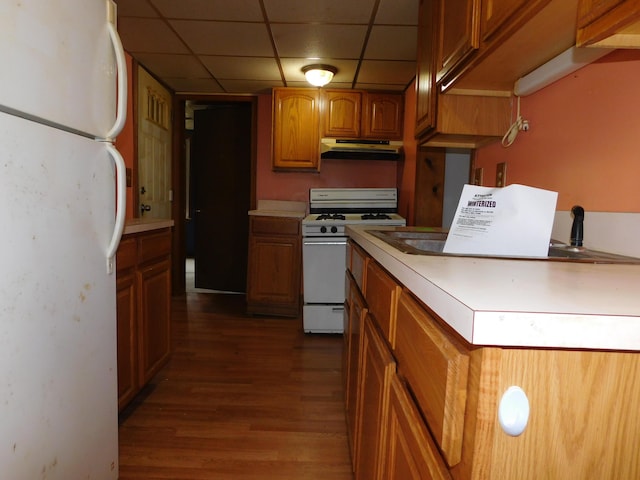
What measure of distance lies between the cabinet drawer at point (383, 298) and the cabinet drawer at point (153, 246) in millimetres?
1100

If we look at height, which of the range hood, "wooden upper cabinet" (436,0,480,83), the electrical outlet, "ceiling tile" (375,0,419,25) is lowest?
the electrical outlet

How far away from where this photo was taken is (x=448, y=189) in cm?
300

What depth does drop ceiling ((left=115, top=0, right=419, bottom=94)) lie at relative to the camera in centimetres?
214

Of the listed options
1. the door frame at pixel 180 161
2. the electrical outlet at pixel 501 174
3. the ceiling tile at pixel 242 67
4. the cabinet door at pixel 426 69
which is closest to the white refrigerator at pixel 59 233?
the cabinet door at pixel 426 69

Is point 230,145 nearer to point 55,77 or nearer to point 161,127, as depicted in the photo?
point 161,127

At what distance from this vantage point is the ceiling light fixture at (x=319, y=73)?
2.99m

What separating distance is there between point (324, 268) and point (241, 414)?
4.45 ft

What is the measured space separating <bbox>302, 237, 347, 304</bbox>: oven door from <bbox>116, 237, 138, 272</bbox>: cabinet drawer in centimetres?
145

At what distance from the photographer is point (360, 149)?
3312 millimetres

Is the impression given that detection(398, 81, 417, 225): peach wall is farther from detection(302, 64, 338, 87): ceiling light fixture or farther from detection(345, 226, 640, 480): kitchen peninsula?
detection(345, 226, 640, 480): kitchen peninsula

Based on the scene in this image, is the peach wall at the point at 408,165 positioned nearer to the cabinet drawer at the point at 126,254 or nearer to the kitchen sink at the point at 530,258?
the kitchen sink at the point at 530,258

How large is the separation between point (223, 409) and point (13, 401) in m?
1.15

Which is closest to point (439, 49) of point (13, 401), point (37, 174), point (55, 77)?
point (55, 77)

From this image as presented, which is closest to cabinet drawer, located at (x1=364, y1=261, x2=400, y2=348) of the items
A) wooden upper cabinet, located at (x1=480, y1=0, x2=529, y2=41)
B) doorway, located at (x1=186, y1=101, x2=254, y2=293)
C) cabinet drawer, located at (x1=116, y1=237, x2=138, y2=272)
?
wooden upper cabinet, located at (x1=480, y1=0, x2=529, y2=41)
